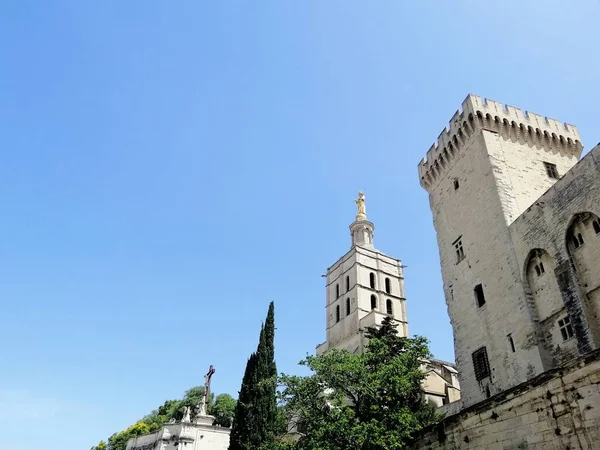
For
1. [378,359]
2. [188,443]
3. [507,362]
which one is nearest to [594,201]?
[507,362]

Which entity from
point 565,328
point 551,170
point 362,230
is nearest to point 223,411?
point 362,230

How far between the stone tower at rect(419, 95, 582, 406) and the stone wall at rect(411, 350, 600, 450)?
6.52 meters

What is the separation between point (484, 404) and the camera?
542 inches

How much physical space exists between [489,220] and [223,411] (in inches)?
1847

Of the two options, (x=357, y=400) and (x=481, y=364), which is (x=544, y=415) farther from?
(x=481, y=364)

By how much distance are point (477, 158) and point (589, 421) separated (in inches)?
675

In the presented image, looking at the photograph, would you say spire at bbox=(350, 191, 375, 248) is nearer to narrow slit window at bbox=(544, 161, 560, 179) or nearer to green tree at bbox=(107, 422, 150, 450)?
narrow slit window at bbox=(544, 161, 560, 179)

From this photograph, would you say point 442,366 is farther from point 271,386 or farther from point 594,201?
point 594,201

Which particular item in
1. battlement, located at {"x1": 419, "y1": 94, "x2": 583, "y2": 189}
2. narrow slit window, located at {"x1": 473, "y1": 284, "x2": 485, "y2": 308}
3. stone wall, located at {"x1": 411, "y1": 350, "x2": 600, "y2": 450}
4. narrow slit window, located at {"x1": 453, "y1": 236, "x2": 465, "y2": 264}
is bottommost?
stone wall, located at {"x1": 411, "y1": 350, "x2": 600, "y2": 450}

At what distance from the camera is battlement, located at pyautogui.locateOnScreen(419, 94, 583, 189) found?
84.8 feet

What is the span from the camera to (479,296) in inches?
930

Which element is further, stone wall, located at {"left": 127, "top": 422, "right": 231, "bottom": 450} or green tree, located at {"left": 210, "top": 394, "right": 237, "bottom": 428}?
green tree, located at {"left": 210, "top": 394, "right": 237, "bottom": 428}

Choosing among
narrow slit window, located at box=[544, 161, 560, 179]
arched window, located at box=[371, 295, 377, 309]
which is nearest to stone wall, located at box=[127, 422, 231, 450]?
arched window, located at box=[371, 295, 377, 309]

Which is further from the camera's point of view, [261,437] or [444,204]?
[444,204]
